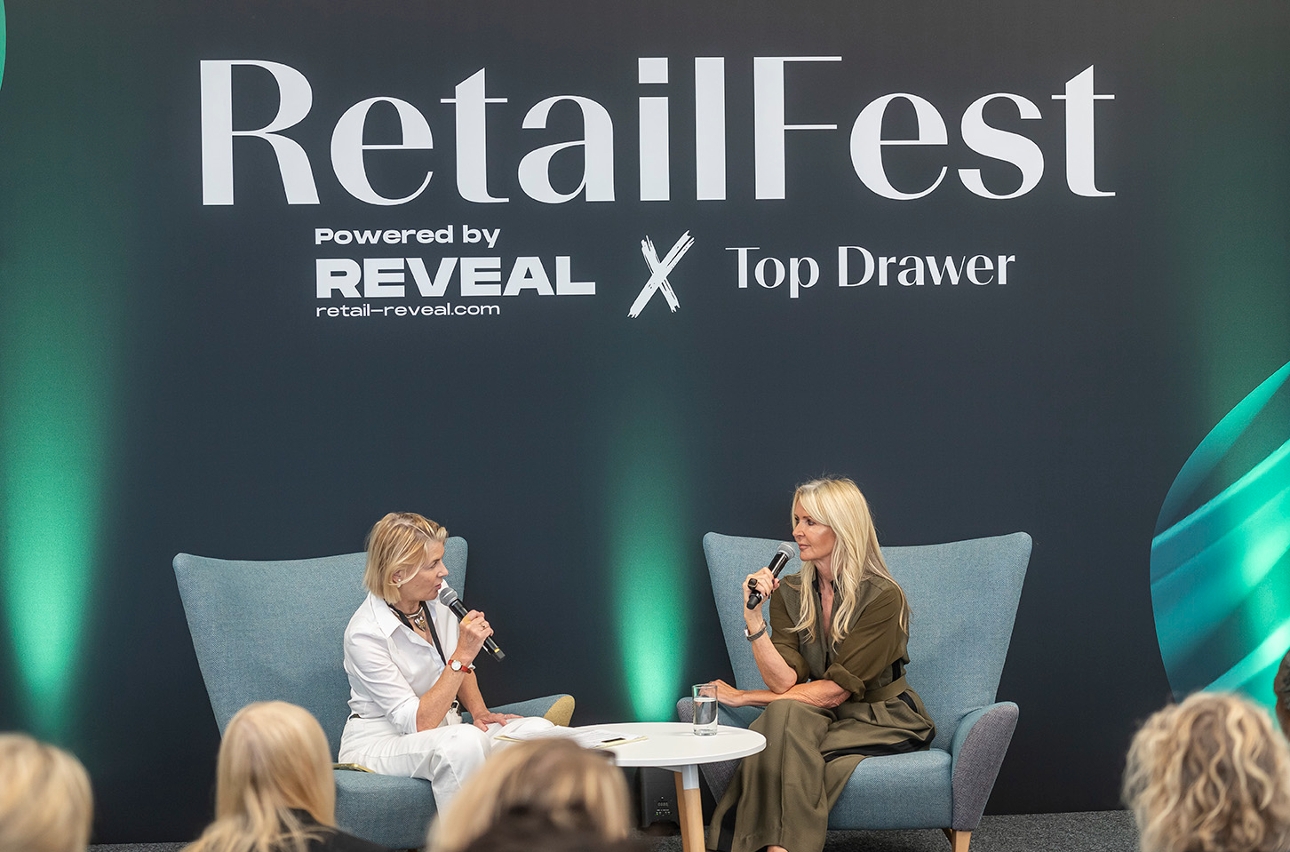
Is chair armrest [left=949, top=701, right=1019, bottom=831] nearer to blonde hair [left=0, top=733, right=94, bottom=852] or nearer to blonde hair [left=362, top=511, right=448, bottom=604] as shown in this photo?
blonde hair [left=362, top=511, right=448, bottom=604]

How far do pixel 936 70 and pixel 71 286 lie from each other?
330cm

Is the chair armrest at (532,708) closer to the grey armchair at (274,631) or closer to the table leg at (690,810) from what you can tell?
the grey armchair at (274,631)

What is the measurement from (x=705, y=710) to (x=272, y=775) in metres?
1.92

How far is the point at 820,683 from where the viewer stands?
13.3 ft

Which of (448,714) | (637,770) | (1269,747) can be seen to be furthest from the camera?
(637,770)

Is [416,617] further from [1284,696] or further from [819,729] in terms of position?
[1284,696]

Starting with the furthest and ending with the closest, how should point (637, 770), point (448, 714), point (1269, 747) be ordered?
1. point (637, 770)
2. point (448, 714)
3. point (1269, 747)


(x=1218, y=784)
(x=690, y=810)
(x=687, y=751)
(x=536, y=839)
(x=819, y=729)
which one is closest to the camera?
(x=536, y=839)

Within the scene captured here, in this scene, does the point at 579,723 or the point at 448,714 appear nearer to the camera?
the point at 448,714

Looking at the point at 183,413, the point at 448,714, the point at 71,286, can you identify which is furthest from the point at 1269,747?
the point at 71,286

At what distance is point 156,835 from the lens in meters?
4.66

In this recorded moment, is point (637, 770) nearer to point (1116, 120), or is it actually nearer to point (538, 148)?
point (538, 148)

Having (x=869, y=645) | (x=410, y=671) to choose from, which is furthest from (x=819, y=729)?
(x=410, y=671)

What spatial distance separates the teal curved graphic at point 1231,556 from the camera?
15.8 ft
